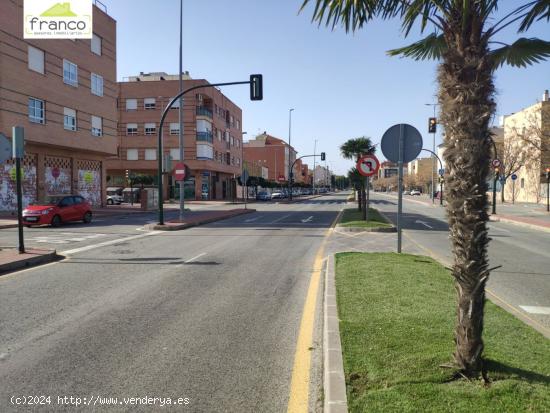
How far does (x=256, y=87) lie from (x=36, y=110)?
16138 millimetres

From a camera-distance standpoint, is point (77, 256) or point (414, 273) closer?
point (414, 273)

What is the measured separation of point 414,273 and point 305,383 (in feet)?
14.2

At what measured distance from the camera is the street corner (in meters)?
8.57

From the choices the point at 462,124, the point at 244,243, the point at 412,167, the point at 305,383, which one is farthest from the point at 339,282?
the point at 412,167

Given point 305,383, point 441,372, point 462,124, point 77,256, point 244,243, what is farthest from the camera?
point 244,243

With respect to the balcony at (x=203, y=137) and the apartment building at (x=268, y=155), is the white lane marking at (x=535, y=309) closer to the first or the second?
the balcony at (x=203, y=137)

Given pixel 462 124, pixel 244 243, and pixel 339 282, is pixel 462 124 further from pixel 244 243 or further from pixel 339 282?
pixel 244 243

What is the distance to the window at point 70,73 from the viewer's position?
29016 mm

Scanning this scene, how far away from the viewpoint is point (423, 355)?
3680 mm

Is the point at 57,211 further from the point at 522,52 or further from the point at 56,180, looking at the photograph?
the point at 522,52

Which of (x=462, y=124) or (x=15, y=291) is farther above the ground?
(x=462, y=124)

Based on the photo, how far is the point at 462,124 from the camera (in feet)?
9.95

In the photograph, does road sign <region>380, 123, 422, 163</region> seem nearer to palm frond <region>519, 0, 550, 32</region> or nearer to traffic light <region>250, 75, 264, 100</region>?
palm frond <region>519, 0, 550, 32</region>

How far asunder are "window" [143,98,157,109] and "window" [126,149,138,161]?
5.42 m
